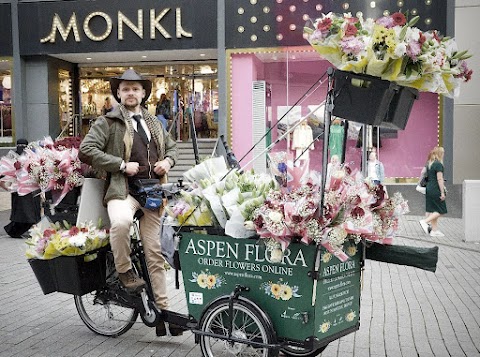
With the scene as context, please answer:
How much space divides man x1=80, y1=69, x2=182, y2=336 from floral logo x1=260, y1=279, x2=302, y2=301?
1333mm

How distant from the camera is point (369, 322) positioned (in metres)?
5.90

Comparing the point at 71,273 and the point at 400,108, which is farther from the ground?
the point at 400,108

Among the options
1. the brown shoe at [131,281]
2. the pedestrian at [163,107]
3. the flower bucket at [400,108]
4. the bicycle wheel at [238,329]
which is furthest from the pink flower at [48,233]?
the pedestrian at [163,107]

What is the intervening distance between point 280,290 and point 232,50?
13.6 meters

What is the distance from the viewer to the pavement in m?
5.02

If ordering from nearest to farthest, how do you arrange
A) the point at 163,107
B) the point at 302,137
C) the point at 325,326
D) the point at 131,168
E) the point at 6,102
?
the point at 325,326
the point at 131,168
the point at 302,137
the point at 6,102
the point at 163,107

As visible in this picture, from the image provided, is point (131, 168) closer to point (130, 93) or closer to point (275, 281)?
point (130, 93)

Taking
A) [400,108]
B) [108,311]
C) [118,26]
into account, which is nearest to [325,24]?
[400,108]

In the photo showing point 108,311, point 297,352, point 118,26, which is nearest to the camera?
point 297,352

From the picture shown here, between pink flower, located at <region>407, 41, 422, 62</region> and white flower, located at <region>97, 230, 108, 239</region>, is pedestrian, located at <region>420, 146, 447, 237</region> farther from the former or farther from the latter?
Answer: pink flower, located at <region>407, 41, 422, 62</region>

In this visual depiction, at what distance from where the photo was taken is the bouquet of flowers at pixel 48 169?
5379mm

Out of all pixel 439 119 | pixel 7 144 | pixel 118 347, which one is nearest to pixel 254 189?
pixel 118 347

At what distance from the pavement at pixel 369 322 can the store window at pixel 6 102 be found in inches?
436

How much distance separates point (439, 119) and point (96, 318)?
12784 mm
